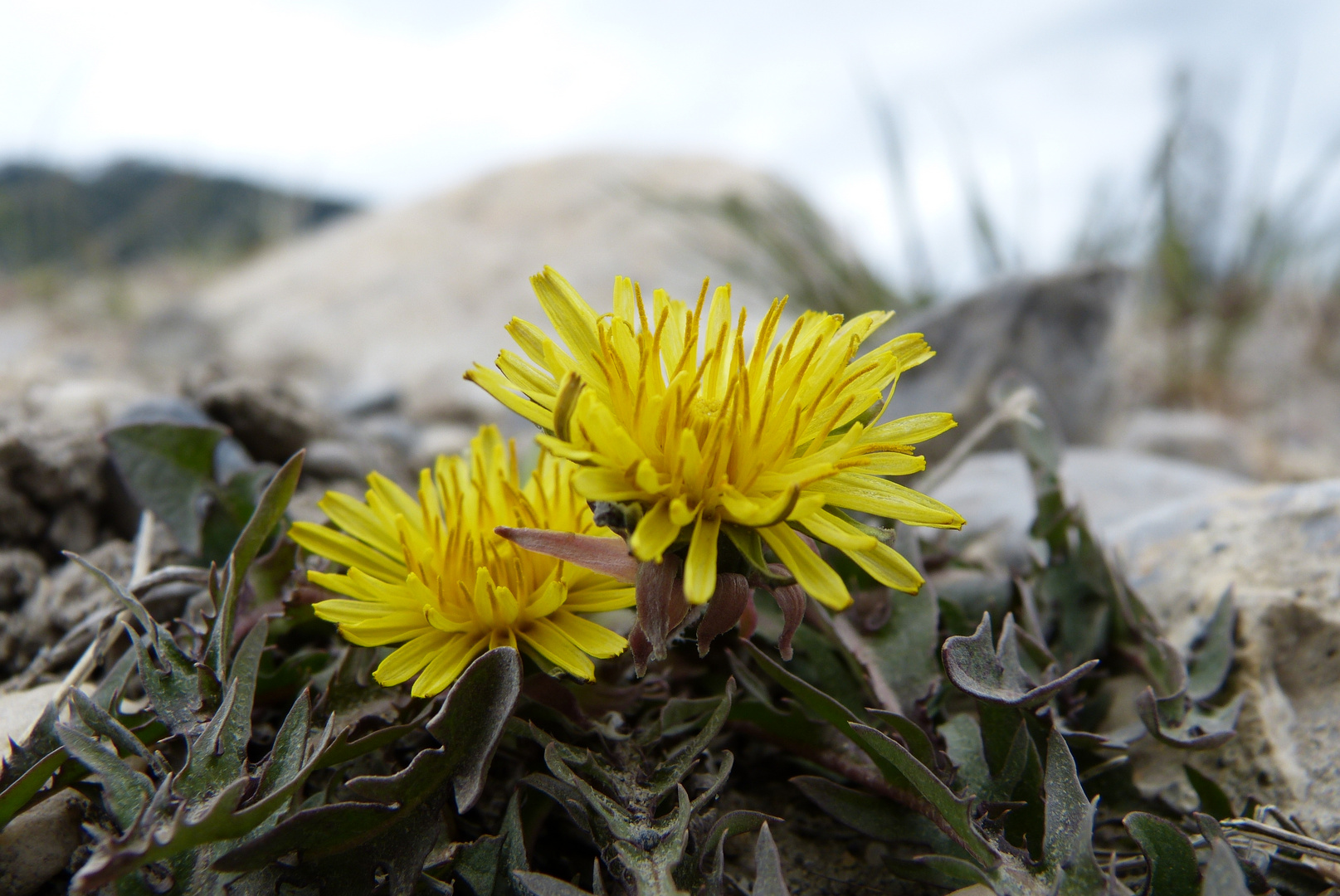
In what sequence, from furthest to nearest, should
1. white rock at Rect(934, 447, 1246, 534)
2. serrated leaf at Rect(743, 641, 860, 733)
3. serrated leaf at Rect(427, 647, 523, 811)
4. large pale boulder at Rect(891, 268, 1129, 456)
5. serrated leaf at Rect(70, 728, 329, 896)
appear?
large pale boulder at Rect(891, 268, 1129, 456) → white rock at Rect(934, 447, 1246, 534) → serrated leaf at Rect(743, 641, 860, 733) → serrated leaf at Rect(427, 647, 523, 811) → serrated leaf at Rect(70, 728, 329, 896)

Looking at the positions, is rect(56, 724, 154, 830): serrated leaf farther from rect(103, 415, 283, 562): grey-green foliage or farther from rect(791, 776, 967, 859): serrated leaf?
rect(791, 776, 967, 859): serrated leaf

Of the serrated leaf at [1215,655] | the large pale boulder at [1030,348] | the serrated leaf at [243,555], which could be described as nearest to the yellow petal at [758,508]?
the serrated leaf at [243,555]

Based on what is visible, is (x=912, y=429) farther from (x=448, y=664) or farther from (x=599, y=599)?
(x=448, y=664)

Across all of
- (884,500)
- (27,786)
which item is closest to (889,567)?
(884,500)

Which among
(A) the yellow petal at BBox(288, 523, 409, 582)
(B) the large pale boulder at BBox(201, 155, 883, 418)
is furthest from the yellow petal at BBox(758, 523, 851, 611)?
(B) the large pale boulder at BBox(201, 155, 883, 418)

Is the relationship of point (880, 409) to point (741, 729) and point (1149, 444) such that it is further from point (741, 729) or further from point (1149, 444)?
point (1149, 444)

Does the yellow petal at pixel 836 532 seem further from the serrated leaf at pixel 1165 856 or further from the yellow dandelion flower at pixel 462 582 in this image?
the serrated leaf at pixel 1165 856

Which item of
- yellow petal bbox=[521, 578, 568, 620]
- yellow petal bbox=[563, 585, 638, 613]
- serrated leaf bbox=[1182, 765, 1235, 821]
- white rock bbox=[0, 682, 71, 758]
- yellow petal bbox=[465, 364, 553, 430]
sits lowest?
serrated leaf bbox=[1182, 765, 1235, 821]
